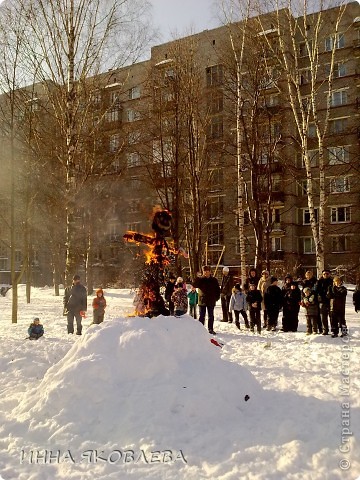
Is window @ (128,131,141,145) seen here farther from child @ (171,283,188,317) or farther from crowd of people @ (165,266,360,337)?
child @ (171,283,188,317)

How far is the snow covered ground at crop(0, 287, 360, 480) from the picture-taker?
4.28 meters

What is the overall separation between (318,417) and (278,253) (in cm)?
3053

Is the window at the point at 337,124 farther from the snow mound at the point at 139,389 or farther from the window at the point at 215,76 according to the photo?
the snow mound at the point at 139,389

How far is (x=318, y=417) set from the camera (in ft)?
16.8

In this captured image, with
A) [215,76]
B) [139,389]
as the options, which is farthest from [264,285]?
[215,76]

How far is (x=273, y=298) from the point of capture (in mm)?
12289

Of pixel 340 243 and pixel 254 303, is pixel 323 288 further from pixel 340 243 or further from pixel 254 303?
pixel 340 243

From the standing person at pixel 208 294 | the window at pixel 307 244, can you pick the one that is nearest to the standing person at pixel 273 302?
the standing person at pixel 208 294

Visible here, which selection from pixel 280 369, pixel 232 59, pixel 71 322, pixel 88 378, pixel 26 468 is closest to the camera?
pixel 26 468

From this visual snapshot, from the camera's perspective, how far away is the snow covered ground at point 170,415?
4.28m

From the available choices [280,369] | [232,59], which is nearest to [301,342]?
[280,369]

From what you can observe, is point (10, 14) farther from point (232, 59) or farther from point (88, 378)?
point (88, 378)

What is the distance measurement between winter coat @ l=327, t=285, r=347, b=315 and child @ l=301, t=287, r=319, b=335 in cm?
51

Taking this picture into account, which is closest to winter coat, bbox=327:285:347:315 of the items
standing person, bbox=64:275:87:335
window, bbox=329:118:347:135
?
standing person, bbox=64:275:87:335
